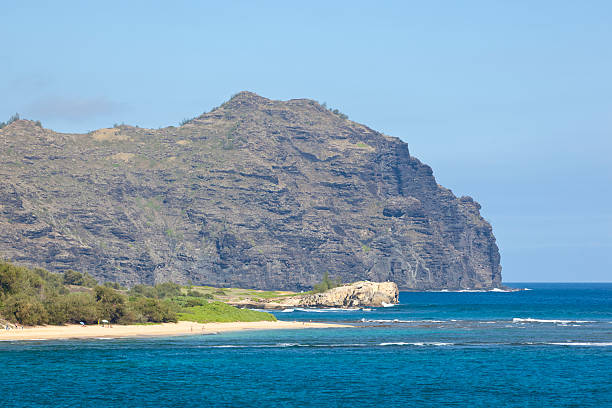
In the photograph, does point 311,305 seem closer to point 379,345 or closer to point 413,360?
point 379,345

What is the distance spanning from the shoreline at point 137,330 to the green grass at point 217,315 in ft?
7.64

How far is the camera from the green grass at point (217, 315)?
118188mm

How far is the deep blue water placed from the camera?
177 feet

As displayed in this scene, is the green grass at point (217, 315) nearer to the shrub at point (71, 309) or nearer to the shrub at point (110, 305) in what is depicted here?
the shrub at point (110, 305)

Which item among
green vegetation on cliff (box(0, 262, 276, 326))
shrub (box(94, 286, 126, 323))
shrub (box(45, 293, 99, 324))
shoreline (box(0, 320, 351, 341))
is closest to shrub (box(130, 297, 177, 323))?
green vegetation on cliff (box(0, 262, 276, 326))

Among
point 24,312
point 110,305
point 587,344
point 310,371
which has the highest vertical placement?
point 110,305

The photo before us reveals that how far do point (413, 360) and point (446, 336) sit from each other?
2818 cm

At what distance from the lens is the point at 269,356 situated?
77.6m

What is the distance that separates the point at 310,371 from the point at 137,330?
39.9 meters

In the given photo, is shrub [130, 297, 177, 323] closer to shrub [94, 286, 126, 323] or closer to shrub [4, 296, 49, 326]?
shrub [94, 286, 126, 323]

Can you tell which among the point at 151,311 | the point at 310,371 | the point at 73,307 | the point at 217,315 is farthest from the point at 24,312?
the point at 310,371

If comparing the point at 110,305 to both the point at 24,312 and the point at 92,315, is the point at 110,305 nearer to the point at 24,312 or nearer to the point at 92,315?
the point at 92,315

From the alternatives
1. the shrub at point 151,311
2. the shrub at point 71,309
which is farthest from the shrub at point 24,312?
the shrub at point 151,311

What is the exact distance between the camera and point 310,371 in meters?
67.4
